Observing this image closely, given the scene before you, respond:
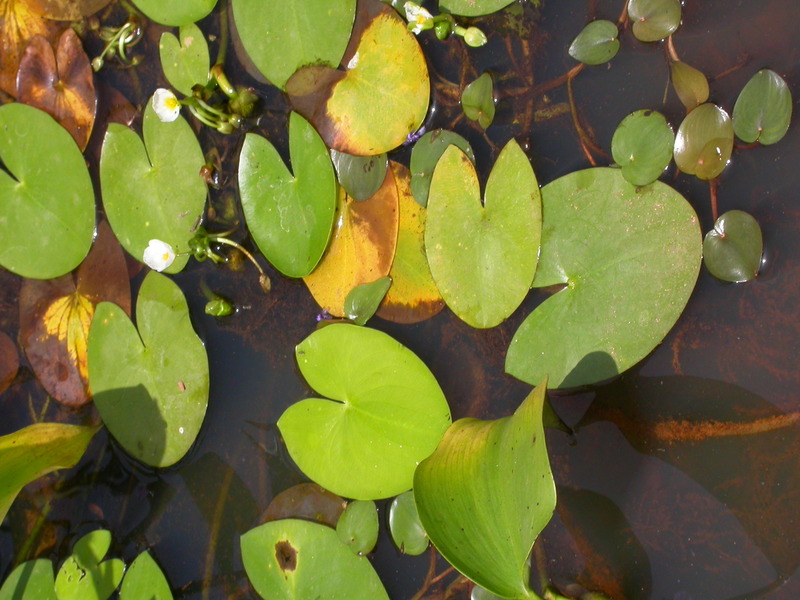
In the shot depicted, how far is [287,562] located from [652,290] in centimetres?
110

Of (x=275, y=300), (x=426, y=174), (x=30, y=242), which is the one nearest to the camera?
(x=426, y=174)

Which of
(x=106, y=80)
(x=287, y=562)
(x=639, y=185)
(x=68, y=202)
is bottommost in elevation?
(x=287, y=562)

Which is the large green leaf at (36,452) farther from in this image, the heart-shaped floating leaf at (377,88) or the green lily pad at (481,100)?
the green lily pad at (481,100)

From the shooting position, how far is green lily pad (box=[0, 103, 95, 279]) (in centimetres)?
175

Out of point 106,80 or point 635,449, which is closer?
point 635,449

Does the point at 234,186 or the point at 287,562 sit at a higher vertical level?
the point at 234,186

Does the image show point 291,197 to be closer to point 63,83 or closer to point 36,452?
point 63,83

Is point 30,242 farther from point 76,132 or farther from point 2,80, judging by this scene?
point 2,80

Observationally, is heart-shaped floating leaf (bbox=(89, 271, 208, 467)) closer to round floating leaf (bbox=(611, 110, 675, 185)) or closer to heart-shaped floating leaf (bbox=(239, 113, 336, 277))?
heart-shaped floating leaf (bbox=(239, 113, 336, 277))

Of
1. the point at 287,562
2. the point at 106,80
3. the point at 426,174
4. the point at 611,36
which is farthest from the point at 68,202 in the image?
the point at 611,36

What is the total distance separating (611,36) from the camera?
1384 millimetres

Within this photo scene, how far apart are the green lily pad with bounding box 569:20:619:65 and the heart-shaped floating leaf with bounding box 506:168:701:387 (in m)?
0.28

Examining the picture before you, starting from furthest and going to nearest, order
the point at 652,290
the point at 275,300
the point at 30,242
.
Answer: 1. the point at 30,242
2. the point at 275,300
3. the point at 652,290

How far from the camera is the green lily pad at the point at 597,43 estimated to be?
1.39 meters
